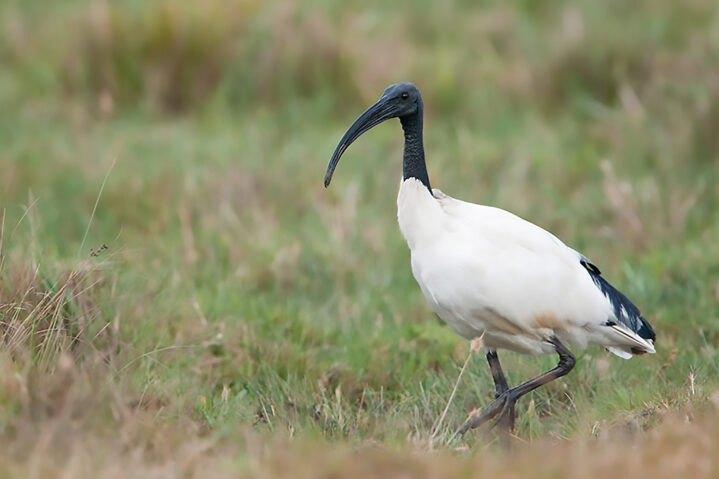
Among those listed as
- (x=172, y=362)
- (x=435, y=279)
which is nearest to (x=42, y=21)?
(x=172, y=362)

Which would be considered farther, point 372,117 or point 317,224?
point 317,224

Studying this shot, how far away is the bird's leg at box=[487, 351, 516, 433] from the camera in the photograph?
4148 millimetres

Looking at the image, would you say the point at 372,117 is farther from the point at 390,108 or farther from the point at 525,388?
the point at 525,388

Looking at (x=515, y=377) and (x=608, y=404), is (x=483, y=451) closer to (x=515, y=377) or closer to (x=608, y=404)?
(x=608, y=404)

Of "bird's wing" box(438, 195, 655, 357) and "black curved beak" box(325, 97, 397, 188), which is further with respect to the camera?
"black curved beak" box(325, 97, 397, 188)

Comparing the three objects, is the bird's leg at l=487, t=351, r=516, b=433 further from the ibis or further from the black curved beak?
the black curved beak

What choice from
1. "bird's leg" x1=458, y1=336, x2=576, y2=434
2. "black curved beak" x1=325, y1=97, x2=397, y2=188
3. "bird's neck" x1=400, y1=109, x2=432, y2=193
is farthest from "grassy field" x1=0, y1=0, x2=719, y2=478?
"black curved beak" x1=325, y1=97, x2=397, y2=188

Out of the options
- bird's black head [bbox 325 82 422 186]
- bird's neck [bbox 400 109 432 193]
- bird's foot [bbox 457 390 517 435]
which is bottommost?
bird's foot [bbox 457 390 517 435]

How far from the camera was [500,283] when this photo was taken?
13.1ft

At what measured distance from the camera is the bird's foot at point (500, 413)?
409cm

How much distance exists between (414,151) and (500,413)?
1048 millimetres

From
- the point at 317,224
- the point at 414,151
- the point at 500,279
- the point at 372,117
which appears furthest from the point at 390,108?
the point at 317,224

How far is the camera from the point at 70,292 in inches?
159

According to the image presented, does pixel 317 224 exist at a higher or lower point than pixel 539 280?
lower
